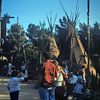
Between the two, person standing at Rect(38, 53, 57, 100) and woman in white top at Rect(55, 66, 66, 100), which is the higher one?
person standing at Rect(38, 53, 57, 100)

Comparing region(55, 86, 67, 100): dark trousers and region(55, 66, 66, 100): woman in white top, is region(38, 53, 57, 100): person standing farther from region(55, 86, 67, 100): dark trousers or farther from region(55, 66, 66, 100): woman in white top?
region(55, 86, 67, 100): dark trousers

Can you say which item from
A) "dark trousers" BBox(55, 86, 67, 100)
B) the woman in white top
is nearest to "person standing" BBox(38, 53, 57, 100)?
the woman in white top

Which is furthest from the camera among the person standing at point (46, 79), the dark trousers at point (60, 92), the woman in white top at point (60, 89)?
the dark trousers at point (60, 92)

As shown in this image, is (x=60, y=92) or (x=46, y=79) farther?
(x=60, y=92)

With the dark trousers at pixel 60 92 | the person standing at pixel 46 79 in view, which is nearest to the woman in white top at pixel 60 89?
the dark trousers at pixel 60 92

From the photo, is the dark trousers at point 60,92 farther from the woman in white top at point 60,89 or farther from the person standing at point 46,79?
the person standing at point 46,79

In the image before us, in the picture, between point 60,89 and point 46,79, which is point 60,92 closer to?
point 60,89

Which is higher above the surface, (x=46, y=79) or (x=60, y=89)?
(x=46, y=79)

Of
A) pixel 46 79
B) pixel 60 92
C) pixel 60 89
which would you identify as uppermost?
pixel 46 79

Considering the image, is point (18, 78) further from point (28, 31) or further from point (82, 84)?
point (28, 31)

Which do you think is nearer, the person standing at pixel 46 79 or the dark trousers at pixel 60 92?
the person standing at pixel 46 79

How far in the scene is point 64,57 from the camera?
54.8 feet

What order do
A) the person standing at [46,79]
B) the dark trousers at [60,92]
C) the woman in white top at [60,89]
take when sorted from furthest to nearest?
1. the dark trousers at [60,92]
2. the woman in white top at [60,89]
3. the person standing at [46,79]

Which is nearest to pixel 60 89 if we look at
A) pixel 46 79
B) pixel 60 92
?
pixel 60 92
